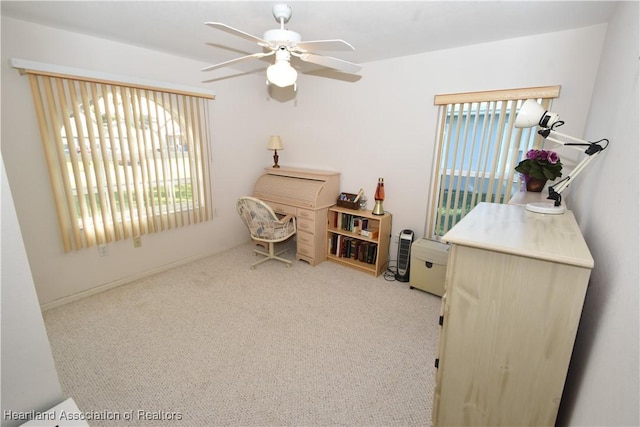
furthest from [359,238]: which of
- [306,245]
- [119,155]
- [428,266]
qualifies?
[119,155]

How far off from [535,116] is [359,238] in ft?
7.14

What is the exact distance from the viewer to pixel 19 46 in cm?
213

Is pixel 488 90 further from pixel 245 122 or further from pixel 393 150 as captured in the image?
pixel 245 122

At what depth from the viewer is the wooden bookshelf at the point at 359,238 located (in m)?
3.23

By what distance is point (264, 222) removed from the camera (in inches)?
126

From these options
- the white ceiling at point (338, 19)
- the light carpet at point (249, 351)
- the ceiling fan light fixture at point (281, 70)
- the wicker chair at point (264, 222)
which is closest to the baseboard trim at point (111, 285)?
the light carpet at point (249, 351)

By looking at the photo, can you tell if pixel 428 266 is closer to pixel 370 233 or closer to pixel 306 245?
pixel 370 233

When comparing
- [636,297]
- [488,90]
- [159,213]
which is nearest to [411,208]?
[488,90]

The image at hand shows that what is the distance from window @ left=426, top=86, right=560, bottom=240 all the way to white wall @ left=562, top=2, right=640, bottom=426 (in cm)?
86

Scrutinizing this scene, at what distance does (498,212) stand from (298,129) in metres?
2.99

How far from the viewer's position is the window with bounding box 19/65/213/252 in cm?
237

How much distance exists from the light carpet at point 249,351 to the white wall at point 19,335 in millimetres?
731

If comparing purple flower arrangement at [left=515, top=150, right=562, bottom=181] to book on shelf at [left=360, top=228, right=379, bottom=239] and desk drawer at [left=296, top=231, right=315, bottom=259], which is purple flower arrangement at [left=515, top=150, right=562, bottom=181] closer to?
book on shelf at [left=360, top=228, right=379, bottom=239]

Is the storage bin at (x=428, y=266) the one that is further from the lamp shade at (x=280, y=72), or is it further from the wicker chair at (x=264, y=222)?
the lamp shade at (x=280, y=72)
